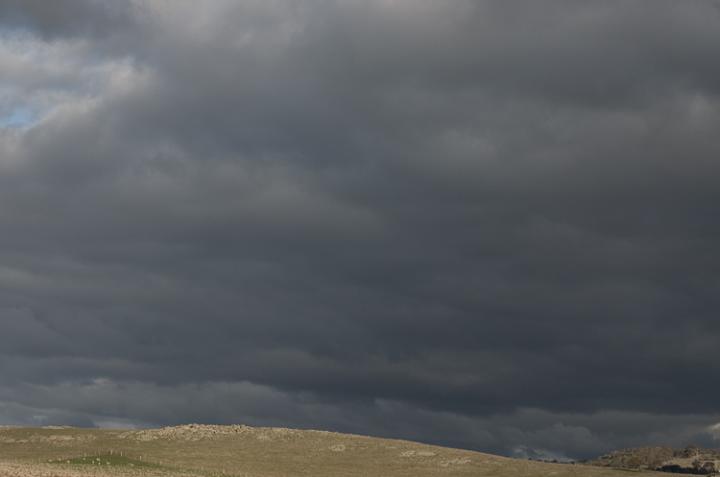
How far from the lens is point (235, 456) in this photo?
12862 centimetres

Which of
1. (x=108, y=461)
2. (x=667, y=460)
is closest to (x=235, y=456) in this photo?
(x=108, y=461)

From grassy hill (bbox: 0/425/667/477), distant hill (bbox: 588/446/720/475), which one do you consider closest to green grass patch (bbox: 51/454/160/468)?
grassy hill (bbox: 0/425/667/477)

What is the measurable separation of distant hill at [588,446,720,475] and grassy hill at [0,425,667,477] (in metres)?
23.2

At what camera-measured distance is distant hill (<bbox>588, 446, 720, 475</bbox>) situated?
129012mm

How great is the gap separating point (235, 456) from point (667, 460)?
66.8 meters

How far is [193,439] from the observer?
475 ft

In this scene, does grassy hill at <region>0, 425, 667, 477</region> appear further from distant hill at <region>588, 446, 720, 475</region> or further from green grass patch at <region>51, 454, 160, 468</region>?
distant hill at <region>588, 446, 720, 475</region>

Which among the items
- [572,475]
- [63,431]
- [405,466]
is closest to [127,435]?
[63,431]

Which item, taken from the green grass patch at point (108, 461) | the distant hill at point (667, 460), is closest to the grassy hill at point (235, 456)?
the green grass patch at point (108, 461)

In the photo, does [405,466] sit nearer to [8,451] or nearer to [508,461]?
[508,461]

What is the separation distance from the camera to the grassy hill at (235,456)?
107769 millimetres

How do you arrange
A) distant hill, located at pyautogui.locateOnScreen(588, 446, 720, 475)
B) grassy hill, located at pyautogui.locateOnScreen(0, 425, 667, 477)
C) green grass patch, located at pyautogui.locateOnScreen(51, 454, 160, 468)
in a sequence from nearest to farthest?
grassy hill, located at pyautogui.locateOnScreen(0, 425, 667, 477) → green grass patch, located at pyautogui.locateOnScreen(51, 454, 160, 468) → distant hill, located at pyautogui.locateOnScreen(588, 446, 720, 475)

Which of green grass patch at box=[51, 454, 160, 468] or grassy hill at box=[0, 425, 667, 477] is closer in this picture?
grassy hill at box=[0, 425, 667, 477]

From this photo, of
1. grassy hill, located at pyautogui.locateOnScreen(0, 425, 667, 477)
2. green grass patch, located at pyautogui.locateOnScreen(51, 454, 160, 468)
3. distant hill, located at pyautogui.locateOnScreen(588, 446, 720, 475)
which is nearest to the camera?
grassy hill, located at pyautogui.locateOnScreen(0, 425, 667, 477)
